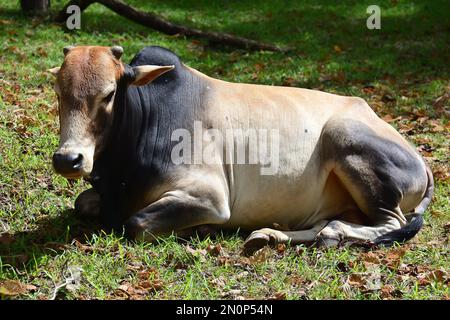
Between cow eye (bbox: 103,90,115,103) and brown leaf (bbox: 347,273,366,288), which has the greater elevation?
cow eye (bbox: 103,90,115,103)

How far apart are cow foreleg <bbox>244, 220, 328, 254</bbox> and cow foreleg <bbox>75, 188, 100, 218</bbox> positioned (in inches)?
41.9

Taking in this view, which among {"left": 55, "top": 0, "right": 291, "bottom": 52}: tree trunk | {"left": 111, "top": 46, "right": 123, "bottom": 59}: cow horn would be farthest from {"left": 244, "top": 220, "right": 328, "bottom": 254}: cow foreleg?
{"left": 55, "top": 0, "right": 291, "bottom": 52}: tree trunk

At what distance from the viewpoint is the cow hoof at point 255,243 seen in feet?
15.9

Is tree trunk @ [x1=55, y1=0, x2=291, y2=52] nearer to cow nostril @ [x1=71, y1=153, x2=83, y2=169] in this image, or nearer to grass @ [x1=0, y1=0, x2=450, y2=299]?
grass @ [x1=0, y1=0, x2=450, y2=299]

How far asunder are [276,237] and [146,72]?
1337mm

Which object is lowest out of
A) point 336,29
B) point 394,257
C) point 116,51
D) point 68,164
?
point 394,257

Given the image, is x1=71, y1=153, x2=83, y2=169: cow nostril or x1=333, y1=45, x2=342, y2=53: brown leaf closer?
x1=71, y1=153, x2=83, y2=169: cow nostril

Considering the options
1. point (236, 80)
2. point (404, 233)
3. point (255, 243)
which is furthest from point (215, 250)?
point (236, 80)

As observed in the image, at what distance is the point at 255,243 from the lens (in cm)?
486

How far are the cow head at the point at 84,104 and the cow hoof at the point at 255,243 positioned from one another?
1101mm

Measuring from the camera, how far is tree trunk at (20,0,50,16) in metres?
11.4

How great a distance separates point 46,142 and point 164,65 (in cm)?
172

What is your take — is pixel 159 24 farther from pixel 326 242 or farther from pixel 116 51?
pixel 326 242

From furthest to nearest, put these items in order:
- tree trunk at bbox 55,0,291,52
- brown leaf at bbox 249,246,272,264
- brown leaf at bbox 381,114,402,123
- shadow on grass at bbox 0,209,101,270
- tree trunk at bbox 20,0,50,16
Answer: tree trunk at bbox 20,0,50,16 → tree trunk at bbox 55,0,291,52 → brown leaf at bbox 381,114,402,123 → brown leaf at bbox 249,246,272,264 → shadow on grass at bbox 0,209,101,270
